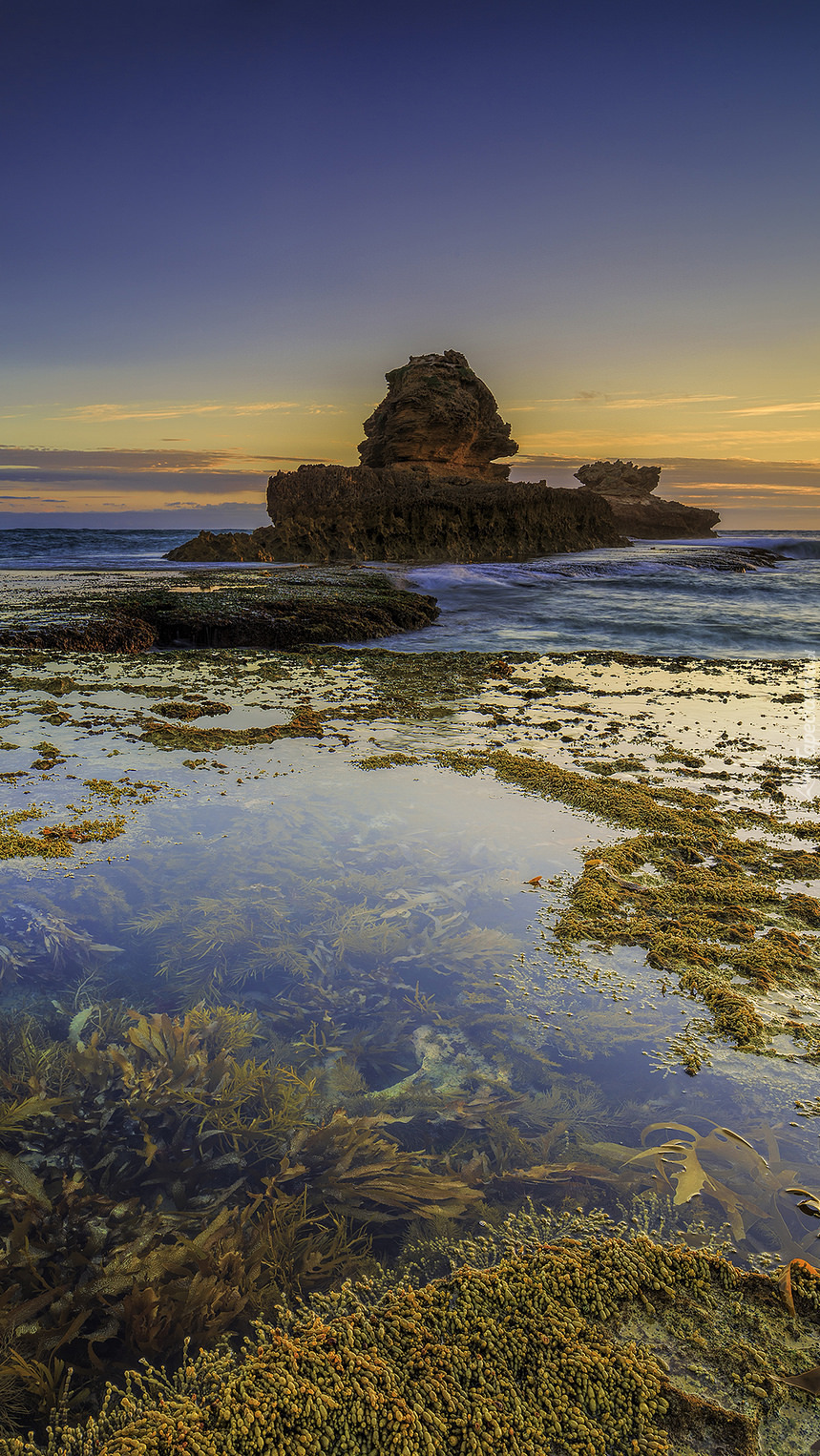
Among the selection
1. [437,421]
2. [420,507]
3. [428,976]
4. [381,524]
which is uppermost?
[437,421]

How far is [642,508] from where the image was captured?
172ft

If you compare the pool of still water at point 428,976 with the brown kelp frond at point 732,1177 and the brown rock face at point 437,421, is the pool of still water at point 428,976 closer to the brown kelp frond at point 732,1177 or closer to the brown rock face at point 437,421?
the brown kelp frond at point 732,1177

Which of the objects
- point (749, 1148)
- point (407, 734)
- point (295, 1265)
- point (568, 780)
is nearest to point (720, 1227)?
point (749, 1148)

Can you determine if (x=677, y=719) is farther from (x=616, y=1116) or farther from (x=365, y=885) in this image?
(x=616, y=1116)

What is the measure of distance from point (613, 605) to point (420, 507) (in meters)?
12.6

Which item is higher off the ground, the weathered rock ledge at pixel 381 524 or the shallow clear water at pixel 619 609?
the weathered rock ledge at pixel 381 524

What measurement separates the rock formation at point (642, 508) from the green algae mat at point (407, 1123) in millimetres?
51621

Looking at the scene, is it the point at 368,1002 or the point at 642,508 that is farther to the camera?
the point at 642,508

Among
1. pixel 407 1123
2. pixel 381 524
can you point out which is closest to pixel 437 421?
pixel 381 524

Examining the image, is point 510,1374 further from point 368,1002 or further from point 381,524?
point 381,524

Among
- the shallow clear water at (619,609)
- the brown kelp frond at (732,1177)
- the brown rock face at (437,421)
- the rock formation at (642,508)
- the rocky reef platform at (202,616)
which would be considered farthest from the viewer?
the rock formation at (642,508)

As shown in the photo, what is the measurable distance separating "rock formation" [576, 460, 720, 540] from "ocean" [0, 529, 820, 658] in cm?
2292

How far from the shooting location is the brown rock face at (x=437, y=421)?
123ft

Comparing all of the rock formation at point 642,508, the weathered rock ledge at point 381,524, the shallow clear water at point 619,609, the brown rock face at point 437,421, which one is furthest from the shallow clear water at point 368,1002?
the rock formation at point 642,508
